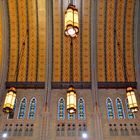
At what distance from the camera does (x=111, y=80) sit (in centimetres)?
1485

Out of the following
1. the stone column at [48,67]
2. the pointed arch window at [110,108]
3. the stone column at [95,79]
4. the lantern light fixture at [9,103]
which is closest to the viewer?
the lantern light fixture at [9,103]

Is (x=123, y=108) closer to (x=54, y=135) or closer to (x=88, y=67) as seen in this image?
(x=88, y=67)

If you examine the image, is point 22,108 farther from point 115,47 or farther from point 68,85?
point 115,47

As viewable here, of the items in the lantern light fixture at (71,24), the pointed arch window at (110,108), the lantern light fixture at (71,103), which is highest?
the pointed arch window at (110,108)

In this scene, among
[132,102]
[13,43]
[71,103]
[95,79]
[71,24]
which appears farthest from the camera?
[13,43]

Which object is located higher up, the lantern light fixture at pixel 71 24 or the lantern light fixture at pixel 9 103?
the lantern light fixture at pixel 71 24

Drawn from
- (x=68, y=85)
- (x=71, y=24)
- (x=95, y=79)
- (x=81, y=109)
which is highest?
(x=95, y=79)

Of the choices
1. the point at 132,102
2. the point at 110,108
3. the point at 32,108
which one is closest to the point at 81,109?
the point at 110,108

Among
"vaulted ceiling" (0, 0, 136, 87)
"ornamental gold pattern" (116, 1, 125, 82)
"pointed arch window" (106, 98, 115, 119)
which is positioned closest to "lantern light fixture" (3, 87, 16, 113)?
"vaulted ceiling" (0, 0, 136, 87)

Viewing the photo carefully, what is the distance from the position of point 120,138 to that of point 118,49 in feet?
17.6

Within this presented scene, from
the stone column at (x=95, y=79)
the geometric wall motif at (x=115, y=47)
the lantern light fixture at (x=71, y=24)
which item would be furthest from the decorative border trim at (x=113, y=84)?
the lantern light fixture at (x=71, y=24)

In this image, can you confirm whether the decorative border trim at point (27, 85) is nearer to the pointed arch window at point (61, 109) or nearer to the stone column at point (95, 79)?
the pointed arch window at point (61, 109)

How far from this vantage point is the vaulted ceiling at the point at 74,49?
14430 millimetres

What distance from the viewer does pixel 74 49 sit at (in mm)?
14914
